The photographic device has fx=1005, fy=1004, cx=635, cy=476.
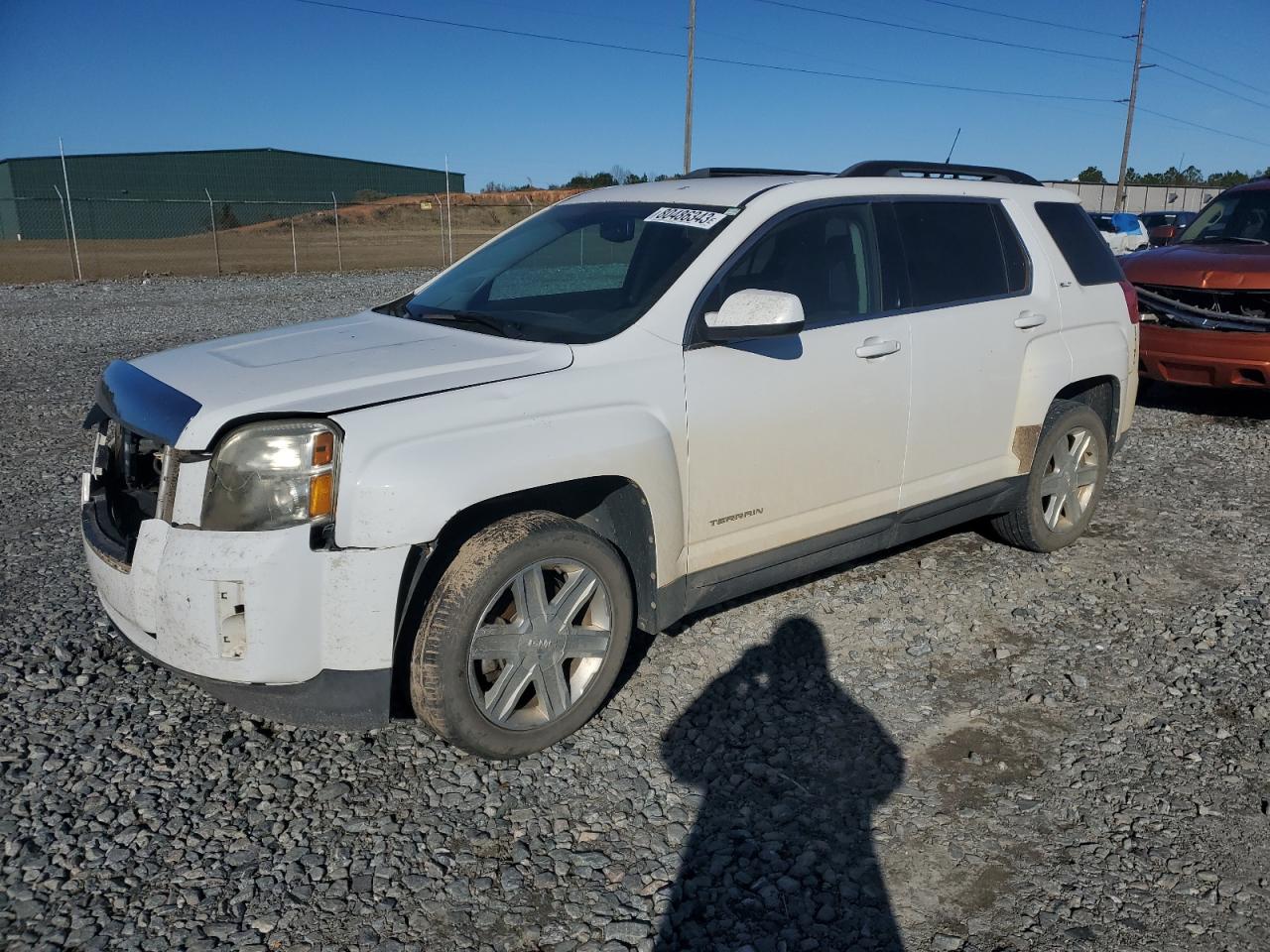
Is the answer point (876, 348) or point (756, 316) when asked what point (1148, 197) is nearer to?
point (876, 348)

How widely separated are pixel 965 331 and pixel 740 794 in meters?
2.44

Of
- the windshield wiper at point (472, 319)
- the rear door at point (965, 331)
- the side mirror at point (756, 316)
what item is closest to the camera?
the side mirror at point (756, 316)

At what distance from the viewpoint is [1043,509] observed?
5.37 m

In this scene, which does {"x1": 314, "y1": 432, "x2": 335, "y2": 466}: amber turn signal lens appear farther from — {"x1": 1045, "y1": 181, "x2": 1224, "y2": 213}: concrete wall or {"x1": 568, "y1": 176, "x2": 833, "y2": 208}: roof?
{"x1": 1045, "y1": 181, "x2": 1224, "y2": 213}: concrete wall

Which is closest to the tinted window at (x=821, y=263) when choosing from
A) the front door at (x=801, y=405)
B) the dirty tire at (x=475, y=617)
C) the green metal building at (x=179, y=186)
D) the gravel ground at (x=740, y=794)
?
the front door at (x=801, y=405)

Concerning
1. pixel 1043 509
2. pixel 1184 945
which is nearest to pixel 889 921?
pixel 1184 945

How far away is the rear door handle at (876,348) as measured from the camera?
4133mm

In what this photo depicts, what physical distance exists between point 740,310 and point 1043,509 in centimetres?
268

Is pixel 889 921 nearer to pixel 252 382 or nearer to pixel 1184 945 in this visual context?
pixel 1184 945

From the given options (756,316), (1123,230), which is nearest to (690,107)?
(1123,230)

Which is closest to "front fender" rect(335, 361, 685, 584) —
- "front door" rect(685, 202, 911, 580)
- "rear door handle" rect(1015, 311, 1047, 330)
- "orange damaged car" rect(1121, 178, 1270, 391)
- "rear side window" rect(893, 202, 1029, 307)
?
"front door" rect(685, 202, 911, 580)

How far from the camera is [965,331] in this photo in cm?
458

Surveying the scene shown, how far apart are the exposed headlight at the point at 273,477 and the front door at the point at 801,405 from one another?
130 centimetres

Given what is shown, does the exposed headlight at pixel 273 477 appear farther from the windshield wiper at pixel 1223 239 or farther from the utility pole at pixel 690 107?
the utility pole at pixel 690 107
